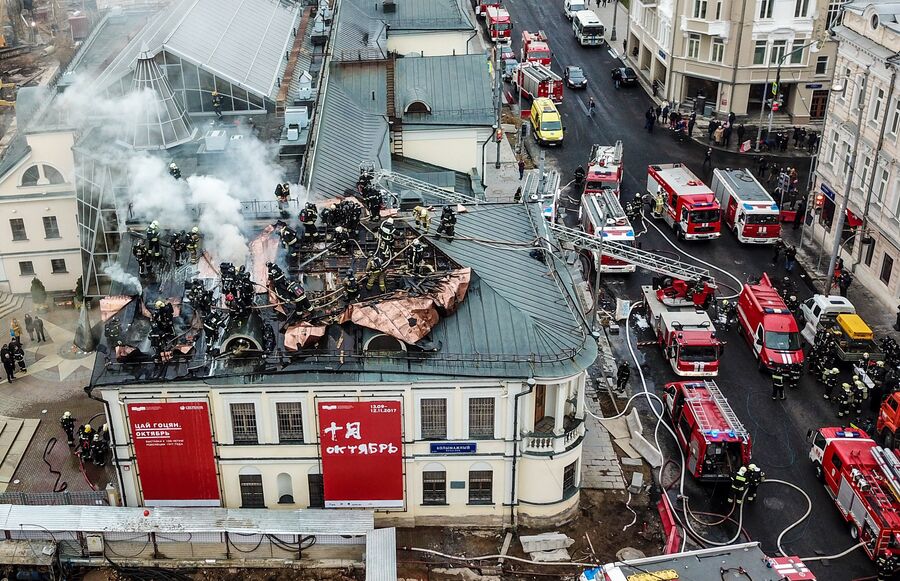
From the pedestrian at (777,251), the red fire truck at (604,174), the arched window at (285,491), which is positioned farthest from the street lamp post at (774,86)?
the arched window at (285,491)

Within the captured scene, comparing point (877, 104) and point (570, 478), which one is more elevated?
point (877, 104)

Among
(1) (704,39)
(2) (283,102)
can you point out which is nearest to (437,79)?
(2) (283,102)

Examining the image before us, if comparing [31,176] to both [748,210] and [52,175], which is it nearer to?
[52,175]

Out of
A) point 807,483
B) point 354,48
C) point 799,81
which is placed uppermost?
point 354,48

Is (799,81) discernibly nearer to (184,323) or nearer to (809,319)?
(809,319)

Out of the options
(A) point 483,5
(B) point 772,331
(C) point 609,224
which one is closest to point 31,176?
(C) point 609,224

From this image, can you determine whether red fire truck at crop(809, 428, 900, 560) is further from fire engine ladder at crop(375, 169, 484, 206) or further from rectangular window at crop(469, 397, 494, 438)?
fire engine ladder at crop(375, 169, 484, 206)

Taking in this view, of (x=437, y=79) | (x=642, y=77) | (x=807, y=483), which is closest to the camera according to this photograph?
(x=807, y=483)

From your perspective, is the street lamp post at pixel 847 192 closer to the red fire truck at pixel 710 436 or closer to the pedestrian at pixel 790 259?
the pedestrian at pixel 790 259
